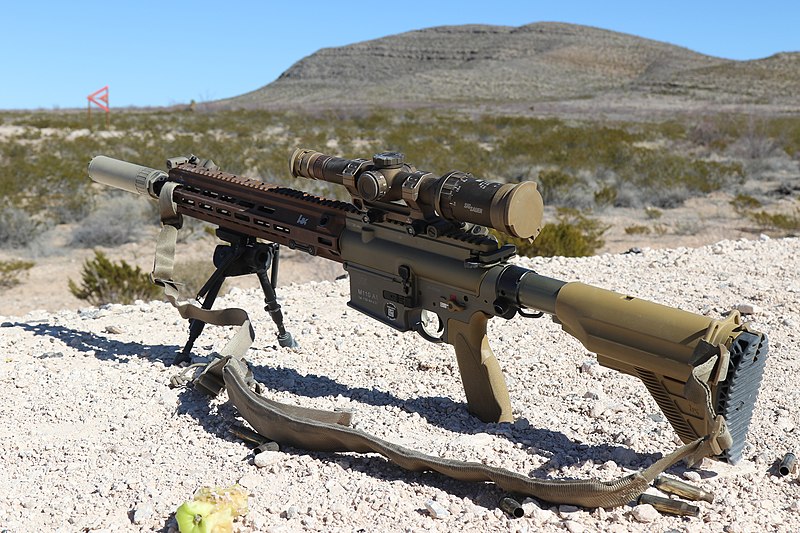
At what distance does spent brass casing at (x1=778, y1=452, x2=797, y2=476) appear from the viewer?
3271mm

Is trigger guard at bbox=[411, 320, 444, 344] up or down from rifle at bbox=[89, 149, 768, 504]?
down

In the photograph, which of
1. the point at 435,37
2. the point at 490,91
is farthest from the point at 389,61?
the point at 490,91

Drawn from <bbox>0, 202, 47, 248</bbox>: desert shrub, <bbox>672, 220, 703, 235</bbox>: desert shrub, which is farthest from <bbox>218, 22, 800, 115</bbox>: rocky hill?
<bbox>0, 202, 47, 248</bbox>: desert shrub

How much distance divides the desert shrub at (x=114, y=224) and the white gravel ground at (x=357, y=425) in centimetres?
605

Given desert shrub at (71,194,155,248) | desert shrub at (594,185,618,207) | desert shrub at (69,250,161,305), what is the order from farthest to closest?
desert shrub at (594,185,618,207) < desert shrub at (71,194,155,248) < desert shrub at (69,250,161,305)

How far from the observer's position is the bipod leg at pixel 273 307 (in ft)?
16.2

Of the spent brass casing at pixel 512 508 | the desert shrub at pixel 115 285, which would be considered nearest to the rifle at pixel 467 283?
the spent brass casing at pixel 512 508

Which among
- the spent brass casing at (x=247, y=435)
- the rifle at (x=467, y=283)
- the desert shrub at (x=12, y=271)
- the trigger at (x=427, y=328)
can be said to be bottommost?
the desert shrub at (x=12, y=271)

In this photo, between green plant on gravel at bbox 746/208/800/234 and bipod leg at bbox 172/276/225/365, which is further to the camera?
green plant on gravel at bbox 746/208/800/234

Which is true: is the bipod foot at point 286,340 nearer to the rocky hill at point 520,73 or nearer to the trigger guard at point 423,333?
the trigger guard at point 423,333

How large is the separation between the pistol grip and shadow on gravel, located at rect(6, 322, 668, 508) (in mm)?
88

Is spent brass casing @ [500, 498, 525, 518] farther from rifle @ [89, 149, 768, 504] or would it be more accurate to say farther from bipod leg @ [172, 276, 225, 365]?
bipod leg @ [172, 276, 225, 365]

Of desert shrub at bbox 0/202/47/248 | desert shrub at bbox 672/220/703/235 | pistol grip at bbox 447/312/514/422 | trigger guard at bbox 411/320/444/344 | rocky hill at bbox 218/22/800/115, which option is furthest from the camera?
rocky hill at bbox 218/22/800/115

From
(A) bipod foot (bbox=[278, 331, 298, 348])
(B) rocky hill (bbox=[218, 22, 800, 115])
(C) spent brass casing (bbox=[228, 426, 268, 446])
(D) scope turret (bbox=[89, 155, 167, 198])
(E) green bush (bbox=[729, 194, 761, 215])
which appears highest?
(B) rocky hill (bbox=[218, 22, 800, 115])
